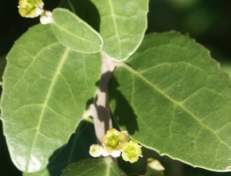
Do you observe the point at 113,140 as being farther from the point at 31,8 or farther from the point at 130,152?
the point at 31,8

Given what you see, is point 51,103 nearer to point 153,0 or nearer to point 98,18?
point 98,18

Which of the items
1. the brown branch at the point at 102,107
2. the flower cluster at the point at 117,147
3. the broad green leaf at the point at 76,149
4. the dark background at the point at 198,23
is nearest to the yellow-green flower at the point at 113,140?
the flower cluster at the point at 117,147

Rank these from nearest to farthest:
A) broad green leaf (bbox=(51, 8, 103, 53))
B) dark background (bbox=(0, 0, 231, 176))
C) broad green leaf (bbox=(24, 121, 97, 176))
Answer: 1. broad green leaf (bbox=(51, 8, 103, 53))
2. broad green leaf (bbox=(24, 121, 97, 176))
3. dark background (bbox=(0, 0, 231, 176))

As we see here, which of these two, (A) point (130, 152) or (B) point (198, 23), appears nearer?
(A) point (130, 152)

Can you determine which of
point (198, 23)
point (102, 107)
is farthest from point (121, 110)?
point (198, 23)

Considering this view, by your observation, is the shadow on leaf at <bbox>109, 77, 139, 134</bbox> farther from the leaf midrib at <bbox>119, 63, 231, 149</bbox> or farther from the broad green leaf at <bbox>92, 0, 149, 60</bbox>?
the broad green leaf at <bbox>92, 0, 149, 60</bbox>

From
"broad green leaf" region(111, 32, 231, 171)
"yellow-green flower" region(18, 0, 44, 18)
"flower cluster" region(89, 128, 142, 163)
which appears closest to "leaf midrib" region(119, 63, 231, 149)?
"broad green leaf" region(111, 32, 231, 171)

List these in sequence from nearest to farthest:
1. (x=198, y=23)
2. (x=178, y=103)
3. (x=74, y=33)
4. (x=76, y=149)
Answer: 1. (x=74, y=33)
2. (x=178, y=103)
3. (x=76, y=149)
4. (x=198, y=23)

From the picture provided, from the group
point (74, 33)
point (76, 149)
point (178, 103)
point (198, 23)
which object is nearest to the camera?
point (74, 33)
